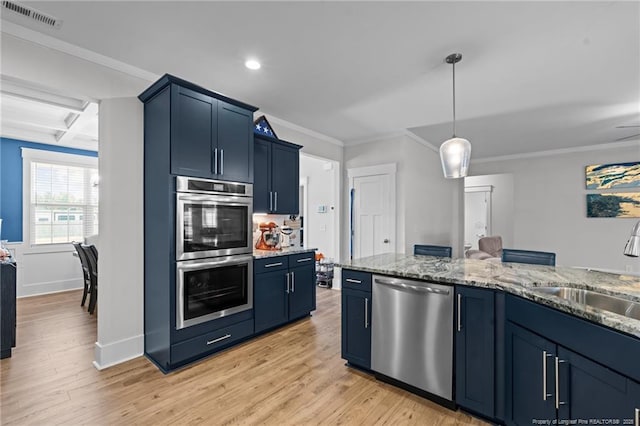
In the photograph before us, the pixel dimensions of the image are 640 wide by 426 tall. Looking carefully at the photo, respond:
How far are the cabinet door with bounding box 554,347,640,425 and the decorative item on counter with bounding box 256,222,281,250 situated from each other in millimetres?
3039

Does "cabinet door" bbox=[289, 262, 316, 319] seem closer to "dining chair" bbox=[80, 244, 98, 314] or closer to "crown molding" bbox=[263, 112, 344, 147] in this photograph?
"crown molding" bbox=[263, 112, 344, 147]

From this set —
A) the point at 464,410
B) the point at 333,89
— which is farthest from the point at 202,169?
the point at 464,410

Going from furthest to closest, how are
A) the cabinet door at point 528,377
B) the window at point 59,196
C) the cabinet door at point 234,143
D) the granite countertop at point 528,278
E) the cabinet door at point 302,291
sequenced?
the window at point 59,196
the cabinet door at point 302,291
the cabinet door at point 234,143
the cabinet door at point 528,377
the granite countertop at point 528,278

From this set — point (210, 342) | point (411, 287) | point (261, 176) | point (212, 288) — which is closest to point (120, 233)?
point (212, 288)

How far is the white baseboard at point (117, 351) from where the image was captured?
2.59 metres

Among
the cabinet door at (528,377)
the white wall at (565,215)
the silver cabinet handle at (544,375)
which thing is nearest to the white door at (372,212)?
the cabinet door at (528,377)

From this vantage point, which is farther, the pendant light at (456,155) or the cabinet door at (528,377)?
Answer: the pendant light at (456,155)

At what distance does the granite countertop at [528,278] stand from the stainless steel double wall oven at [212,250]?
1.13m

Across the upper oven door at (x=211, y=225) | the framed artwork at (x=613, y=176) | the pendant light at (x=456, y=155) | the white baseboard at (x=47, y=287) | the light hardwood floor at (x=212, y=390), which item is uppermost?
the framed artwork at (x=613, y=176)

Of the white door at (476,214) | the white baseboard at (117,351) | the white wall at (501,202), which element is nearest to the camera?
the white baseboard at (117,351)

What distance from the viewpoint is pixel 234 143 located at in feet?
9.85

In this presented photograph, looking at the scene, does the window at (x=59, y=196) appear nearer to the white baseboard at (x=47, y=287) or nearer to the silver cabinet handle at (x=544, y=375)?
the white baseboard at (x=47, y=287)

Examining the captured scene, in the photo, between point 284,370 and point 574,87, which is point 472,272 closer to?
point 284,370

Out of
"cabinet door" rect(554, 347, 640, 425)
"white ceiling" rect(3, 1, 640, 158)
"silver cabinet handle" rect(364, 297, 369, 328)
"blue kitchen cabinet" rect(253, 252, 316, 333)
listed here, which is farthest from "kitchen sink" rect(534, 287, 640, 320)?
Answer: "blue kitchen cabinet" rect(253, 252, 316, 333)
